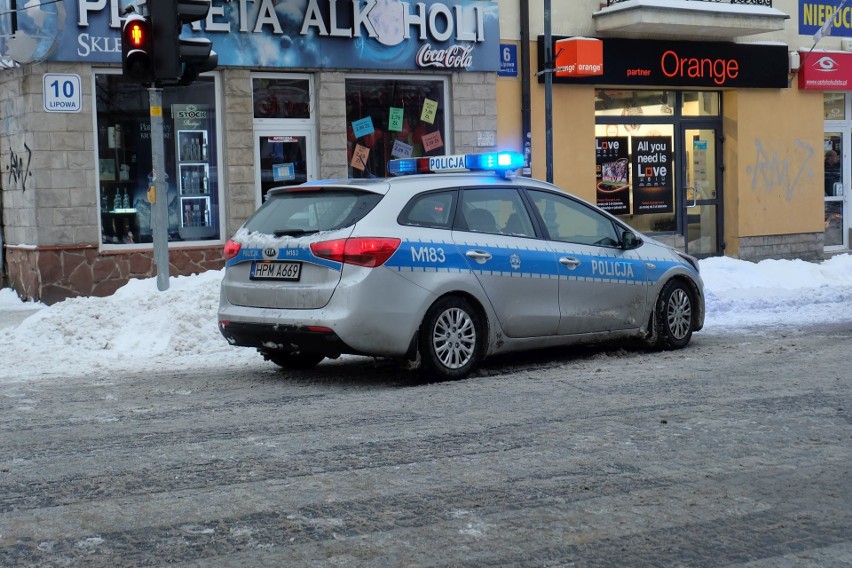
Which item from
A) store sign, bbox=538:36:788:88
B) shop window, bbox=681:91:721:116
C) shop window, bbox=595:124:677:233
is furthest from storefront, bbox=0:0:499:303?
shop window, bbox=681:91:721:116

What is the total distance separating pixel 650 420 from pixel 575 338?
2.84 meters

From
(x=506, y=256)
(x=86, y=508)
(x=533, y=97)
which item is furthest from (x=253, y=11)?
(x=86, y=508)

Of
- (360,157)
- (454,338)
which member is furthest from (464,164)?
(360,157)

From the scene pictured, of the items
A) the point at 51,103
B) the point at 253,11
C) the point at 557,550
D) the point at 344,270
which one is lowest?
the point at 557,550

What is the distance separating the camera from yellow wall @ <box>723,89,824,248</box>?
21594mm

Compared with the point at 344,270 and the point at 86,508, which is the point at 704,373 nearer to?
the point at 344,270

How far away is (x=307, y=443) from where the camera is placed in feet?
22.2

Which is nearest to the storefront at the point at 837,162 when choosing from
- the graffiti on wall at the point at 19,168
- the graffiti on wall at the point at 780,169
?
the graffiti on wall at the point at 780,169

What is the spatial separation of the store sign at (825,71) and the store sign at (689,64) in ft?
1.83

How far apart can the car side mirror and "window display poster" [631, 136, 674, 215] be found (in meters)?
10.1

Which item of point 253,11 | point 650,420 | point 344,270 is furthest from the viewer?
point 253,11

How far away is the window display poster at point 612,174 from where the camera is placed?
20.0 meters

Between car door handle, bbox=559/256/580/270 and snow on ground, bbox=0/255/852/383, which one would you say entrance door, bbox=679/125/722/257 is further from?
car door handle, bbox=559/256/580/270

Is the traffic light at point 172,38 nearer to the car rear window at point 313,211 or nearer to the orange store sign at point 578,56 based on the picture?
the car rear window at point 313,211
